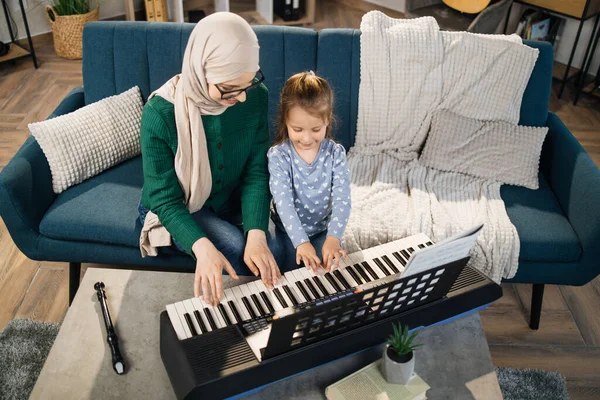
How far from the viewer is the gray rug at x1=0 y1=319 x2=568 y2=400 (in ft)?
6.60

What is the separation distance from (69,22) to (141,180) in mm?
2254

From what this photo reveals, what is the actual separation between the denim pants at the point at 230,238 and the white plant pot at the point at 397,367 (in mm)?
635

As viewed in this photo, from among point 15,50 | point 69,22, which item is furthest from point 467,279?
point 15,50

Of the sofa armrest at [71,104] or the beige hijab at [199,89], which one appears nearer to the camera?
the beige hijab at [199,89]

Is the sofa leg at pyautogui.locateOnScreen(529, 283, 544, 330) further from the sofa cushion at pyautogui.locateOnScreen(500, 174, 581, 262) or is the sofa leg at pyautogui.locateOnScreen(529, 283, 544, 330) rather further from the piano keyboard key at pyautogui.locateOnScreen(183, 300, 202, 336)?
the piano keyboard key at pyautogui.locateOnScreen(183, 300, 202, 336)

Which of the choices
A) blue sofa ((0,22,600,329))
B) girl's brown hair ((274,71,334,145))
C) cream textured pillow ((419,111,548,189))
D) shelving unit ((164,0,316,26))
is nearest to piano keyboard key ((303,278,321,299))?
girl's brown hair ((274,71,334,145))

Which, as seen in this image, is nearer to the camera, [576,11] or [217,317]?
[217,317]

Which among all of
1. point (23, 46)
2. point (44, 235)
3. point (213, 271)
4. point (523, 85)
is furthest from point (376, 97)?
point (23, 46)

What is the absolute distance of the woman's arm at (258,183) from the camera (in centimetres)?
183

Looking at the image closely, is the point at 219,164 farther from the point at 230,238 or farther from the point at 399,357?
the point at 399,357

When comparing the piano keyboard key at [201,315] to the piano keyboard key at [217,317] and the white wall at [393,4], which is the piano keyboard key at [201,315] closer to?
the piano keyboard key at [217,317]

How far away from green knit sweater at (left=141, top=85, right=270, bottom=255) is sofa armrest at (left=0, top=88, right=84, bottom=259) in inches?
19.4

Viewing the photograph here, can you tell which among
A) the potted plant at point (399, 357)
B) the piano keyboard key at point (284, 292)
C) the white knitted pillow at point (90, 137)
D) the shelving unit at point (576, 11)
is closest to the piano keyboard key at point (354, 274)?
the piano keyboard key at point (284, 292)

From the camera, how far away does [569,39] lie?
412 centimetres
